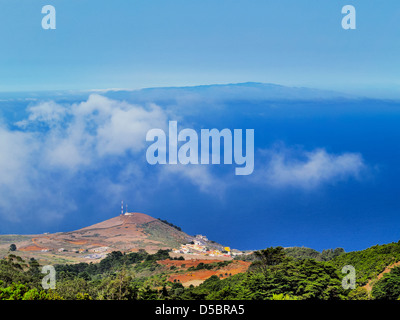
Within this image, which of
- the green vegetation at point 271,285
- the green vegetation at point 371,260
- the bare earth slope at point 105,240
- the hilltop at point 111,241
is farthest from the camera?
the bare earth slope at point 105,240

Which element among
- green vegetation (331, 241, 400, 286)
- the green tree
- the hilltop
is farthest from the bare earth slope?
the green tree

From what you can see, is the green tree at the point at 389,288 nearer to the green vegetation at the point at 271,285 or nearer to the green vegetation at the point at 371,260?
the green vegetation at the point at 271,285

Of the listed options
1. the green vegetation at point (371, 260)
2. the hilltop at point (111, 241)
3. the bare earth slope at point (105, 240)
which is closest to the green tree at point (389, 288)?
the green vegetation at point (371, 260)

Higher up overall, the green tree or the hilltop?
the hilltop

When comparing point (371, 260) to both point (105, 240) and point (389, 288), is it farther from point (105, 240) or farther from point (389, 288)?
point (105, 240)

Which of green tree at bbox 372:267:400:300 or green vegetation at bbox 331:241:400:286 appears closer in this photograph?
green tree at bbox 372:267:400:300

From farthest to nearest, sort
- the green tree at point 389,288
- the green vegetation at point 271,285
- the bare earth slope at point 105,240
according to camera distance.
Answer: the bare earth slope at point 105,240 < the green vegetation at point 271,285 < the green tree at point 389,288

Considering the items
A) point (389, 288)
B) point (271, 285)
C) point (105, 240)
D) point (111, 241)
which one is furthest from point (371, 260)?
point (105, 240)

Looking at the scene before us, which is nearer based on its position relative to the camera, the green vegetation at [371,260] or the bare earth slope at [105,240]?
the green vegetation at [371,260]

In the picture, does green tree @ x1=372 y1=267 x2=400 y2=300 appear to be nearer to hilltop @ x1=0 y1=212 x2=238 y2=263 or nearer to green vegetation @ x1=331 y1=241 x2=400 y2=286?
green vegetation @ x1=331 y1=241 x2=400 y2=286

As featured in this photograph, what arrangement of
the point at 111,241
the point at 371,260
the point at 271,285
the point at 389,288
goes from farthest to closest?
the point at 111,241 < the point at 371,260 < the point at 271,285 < the point at 389,288
